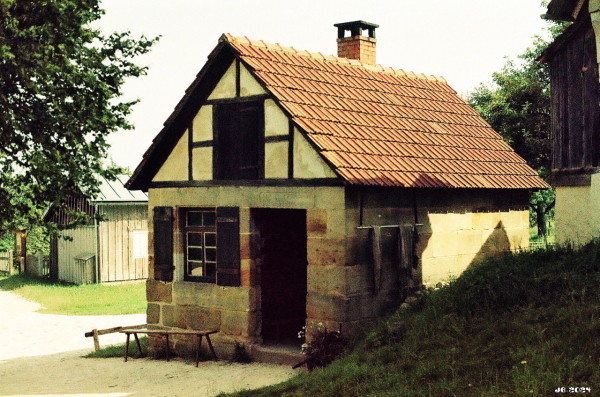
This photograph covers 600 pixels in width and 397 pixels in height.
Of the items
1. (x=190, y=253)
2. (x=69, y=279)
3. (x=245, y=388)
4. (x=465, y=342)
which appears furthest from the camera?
(x=69, y=279)

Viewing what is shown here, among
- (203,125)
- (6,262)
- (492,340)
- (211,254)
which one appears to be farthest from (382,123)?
(6,262)

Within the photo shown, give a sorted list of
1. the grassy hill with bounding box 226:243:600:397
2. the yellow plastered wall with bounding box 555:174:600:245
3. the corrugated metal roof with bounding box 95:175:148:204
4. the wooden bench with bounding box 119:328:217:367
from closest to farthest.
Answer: the grassy hill with bounding box 226:243:600:397 < the yellow plastered wall with bounding box 555:174:600:245 < the wooden bench with bounding box 119:328:217:367 < the corrugated metal roof with bounding box 95:175:148:204

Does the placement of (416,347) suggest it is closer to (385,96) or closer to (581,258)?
(581,258)

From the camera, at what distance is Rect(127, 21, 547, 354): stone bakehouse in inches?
455

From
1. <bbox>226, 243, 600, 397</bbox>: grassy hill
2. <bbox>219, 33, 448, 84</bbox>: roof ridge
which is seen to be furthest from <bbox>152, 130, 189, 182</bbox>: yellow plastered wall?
<bbox>226, 243, 600, 397</bbox>: grassy hill

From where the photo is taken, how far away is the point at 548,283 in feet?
31.0

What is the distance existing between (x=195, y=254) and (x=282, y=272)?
1.65 m

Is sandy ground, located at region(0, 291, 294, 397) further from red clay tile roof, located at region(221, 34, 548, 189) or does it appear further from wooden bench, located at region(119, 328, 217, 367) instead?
red clay tile roof, located at region(221, 34, 548, 189)

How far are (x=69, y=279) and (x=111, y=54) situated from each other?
1487 cm

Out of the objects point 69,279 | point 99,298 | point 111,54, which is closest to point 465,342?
point 111,54

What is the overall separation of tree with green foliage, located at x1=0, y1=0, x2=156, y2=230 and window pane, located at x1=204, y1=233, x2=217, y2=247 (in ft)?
9.68

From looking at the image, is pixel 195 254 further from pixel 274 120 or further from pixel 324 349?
pixel 324 349

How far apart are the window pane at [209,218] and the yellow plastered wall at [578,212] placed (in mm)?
6110

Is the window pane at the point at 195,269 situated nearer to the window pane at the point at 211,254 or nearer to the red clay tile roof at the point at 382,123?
the window pane at the point at 211,254
